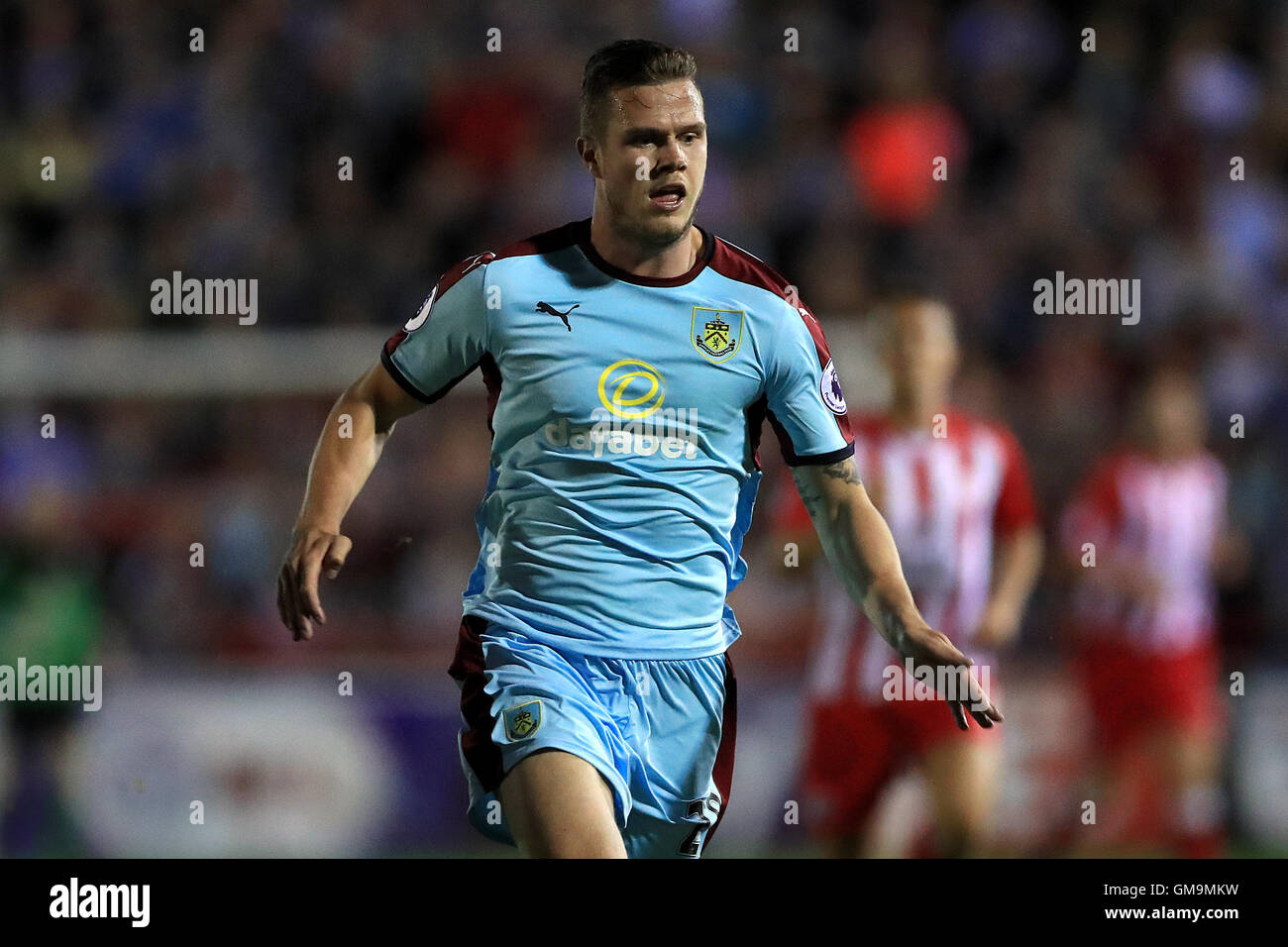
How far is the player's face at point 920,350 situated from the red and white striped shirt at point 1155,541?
7.40ft

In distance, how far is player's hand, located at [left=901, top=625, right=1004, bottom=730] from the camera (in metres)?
3.85

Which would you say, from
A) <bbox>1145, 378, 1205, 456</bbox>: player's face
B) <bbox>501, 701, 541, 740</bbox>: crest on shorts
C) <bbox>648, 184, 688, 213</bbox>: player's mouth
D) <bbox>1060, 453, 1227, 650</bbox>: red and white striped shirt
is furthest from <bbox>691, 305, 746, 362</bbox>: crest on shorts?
<bbox>1145, 378, 1205, 456</bbox>: player's face

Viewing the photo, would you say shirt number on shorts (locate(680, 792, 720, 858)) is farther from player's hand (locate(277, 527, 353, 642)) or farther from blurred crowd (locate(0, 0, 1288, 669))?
blurred crowd (locate(0, 0, 1288, 669))

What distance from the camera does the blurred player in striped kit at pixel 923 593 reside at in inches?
255

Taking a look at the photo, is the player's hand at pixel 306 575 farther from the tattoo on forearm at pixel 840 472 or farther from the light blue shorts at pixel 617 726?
the tattoo on forearm at pixel 840 472

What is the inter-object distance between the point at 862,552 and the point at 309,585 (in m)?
1.31

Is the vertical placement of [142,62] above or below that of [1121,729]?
above

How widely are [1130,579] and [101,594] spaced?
514 cm

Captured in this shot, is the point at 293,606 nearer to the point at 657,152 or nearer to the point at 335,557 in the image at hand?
the point at 335,557

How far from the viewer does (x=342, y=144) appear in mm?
11094

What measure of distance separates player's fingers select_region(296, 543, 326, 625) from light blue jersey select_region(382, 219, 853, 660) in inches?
18.1

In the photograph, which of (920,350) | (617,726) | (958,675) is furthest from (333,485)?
(920,350)
